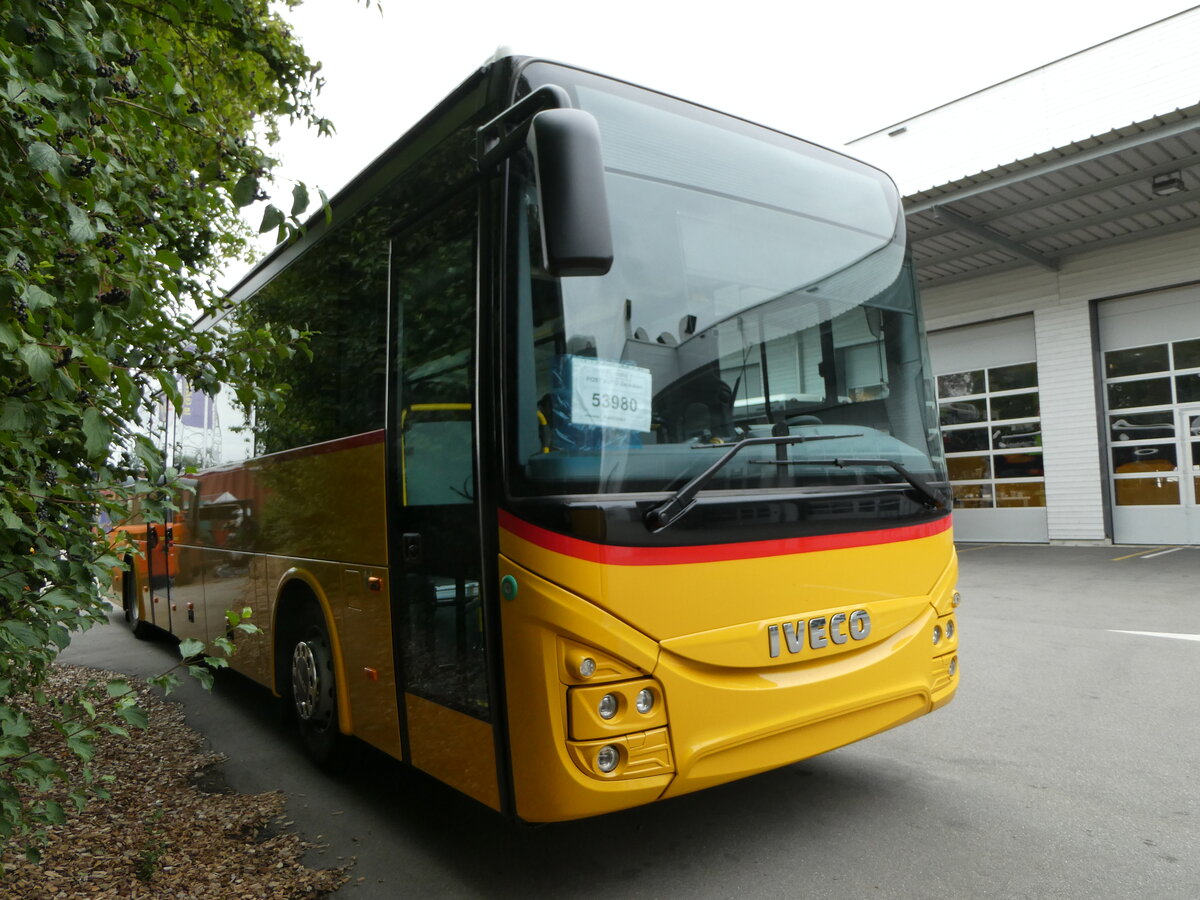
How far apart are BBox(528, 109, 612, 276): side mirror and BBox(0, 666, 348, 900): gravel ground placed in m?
1.95

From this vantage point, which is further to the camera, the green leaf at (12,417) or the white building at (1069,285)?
the white building at (1069,285)

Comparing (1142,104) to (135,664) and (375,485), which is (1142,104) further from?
(135,664)

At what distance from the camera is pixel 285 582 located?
504cm

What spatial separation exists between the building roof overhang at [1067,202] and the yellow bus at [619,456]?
9.23 metres

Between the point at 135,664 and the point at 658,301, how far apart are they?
23.9 feet

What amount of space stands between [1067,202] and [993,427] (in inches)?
196

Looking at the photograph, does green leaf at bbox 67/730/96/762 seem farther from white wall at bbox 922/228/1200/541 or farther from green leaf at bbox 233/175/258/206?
white wall at bbox 922/228/1200/541

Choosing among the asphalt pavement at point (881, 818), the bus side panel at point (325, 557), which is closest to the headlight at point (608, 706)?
the asphalt pavement at point (881, 818)

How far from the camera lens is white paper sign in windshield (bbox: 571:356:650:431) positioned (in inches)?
123

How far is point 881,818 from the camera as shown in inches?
152

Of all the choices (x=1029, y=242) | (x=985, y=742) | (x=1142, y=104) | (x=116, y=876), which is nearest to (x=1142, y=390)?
(x=1029, y=242)

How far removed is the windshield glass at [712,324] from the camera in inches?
124

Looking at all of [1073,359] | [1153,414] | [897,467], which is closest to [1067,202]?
[1073,359]

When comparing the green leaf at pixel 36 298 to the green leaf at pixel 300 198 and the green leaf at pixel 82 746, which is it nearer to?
the green leaf at pixel 300 198
